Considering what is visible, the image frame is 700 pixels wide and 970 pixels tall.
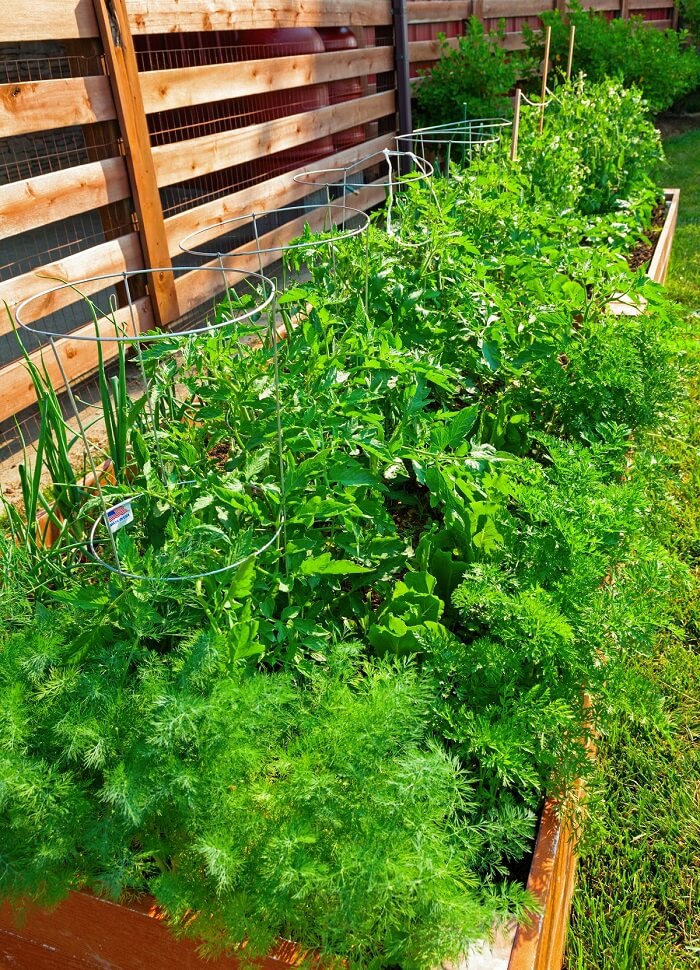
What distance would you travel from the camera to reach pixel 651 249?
4988 millimetres

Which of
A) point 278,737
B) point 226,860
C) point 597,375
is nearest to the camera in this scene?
point 226,860

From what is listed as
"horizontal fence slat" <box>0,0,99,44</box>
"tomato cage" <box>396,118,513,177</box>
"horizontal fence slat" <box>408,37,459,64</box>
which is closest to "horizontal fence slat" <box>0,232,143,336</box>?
"horizontal fence slat" <box>0,0,99,44</box>

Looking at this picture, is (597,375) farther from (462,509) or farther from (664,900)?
(664,900)

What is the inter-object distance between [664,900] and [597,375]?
4.22 feet

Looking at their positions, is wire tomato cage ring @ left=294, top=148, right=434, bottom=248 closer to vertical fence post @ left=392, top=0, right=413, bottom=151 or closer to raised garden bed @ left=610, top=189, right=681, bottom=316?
vertical fence post @ left=392, top=0, right=413, bottom=151

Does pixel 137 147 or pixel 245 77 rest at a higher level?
pixel 245 77

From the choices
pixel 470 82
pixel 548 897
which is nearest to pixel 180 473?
pixel 548 897

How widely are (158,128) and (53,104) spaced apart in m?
1.31

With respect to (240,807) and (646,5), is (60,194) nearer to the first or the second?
(240,807)

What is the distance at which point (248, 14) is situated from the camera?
15.5 feet

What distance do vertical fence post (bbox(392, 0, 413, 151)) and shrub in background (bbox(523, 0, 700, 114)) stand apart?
190cm

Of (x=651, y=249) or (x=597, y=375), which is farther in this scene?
(x=651, y=249)

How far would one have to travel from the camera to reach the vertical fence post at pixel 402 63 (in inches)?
280

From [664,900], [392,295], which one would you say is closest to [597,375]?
[392,295]
